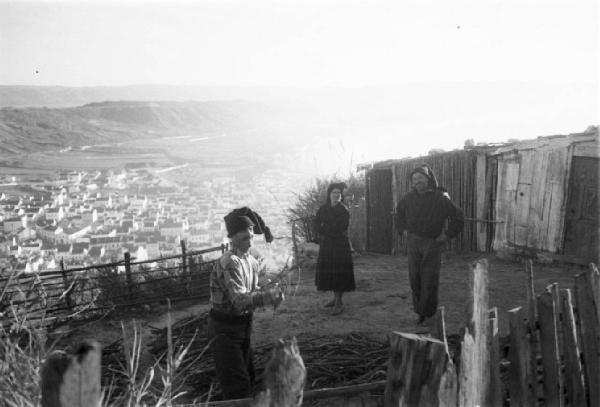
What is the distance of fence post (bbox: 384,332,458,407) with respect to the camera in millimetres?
1720

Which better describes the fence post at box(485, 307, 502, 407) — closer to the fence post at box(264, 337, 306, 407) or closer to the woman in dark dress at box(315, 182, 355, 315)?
the fence post at box(264, 337, 306, 407)

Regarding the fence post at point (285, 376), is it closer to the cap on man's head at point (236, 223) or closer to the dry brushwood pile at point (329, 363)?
the cap on man's head at point (236, 223)

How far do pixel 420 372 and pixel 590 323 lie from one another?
221 cm

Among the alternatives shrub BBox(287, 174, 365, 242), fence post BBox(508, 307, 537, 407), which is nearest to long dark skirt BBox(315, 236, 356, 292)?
fence post BBox(508, 307, 537, 407)

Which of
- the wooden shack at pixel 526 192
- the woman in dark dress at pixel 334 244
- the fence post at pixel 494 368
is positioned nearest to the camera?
the fence post at pixel 494 368

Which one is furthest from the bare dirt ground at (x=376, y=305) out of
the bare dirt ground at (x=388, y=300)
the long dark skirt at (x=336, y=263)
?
the long dark skirt at (x=336, y=263)

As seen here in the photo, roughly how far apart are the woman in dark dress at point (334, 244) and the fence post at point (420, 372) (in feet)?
19.5

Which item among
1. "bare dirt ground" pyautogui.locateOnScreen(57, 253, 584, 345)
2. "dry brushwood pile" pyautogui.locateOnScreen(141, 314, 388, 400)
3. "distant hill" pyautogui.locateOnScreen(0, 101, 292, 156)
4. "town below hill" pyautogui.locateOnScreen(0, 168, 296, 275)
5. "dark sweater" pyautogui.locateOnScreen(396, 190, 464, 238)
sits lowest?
"town below hill" pyautogui.locateOnScreen(0, 168, 296, 275)

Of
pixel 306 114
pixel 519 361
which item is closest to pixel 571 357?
pixel 519 361

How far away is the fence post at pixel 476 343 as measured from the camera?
2.34 m

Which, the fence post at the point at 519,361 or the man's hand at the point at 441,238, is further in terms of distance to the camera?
the man's hand at the point at 441,238

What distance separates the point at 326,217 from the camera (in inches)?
309

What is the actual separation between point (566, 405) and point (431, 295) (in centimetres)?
357

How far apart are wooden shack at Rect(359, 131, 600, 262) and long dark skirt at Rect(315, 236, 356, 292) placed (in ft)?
17.4
